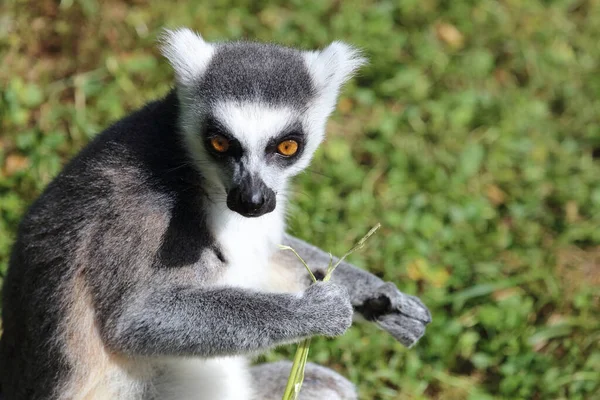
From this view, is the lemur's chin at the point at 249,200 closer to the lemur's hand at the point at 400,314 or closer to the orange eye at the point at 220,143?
the orange eye at the point at 220,143

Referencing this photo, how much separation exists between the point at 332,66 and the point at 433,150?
8.22 ft

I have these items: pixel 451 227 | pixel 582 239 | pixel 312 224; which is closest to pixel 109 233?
pixel 312 224

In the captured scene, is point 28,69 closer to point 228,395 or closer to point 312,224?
point 312,224

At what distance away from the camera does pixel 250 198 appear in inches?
138

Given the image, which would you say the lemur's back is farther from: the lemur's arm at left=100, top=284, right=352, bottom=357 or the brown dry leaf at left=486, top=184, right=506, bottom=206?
the brown dry leaf at left=486, top=184, right=506, bottom=206

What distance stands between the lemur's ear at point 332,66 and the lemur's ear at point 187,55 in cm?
51

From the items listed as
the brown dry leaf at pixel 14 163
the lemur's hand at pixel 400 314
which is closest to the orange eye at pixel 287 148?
the lemur's hand at pixel 400 314

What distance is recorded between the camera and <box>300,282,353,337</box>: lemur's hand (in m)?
3.58

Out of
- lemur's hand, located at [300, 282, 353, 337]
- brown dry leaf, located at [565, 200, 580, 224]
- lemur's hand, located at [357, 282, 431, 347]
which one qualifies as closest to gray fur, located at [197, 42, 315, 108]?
lemur's hand, located at [300, 282, 353, 337]

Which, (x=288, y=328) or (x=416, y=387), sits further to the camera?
(x=416, y=387)

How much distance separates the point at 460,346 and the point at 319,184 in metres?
1.55

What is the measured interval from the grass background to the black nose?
1732 millimetres

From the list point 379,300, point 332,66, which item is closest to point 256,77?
point 332,66

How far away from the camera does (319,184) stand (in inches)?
235
